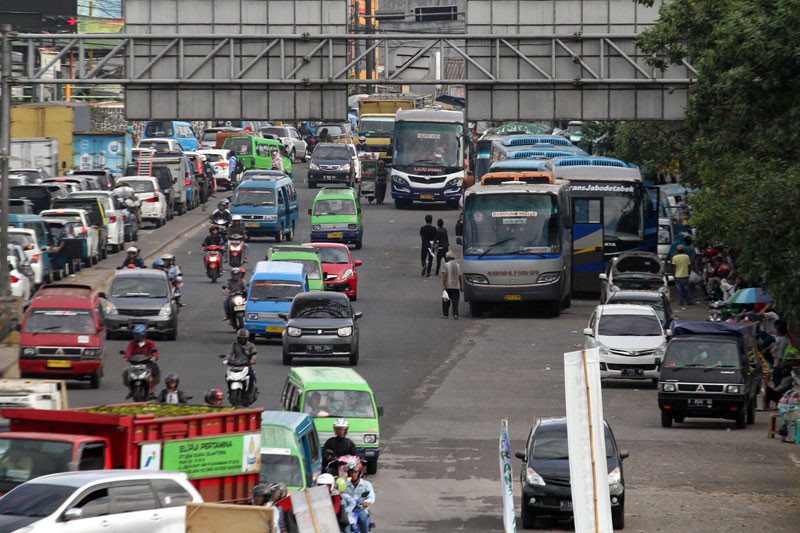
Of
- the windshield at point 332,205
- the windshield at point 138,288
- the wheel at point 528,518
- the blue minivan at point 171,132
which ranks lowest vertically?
the wheel at point 528,518

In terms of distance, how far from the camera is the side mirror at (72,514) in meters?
13.6

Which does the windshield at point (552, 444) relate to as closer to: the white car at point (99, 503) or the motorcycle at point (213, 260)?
the white car at point (99, 503)

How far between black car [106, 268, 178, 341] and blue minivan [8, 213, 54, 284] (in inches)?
263

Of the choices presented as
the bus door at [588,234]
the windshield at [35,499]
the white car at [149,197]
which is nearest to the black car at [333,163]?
the white car at [149,197]

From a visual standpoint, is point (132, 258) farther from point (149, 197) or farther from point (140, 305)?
point (149, 197)

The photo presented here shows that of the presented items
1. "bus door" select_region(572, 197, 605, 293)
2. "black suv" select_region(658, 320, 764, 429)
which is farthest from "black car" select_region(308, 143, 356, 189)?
"black suv" select_region(658, 320, 764, 429)

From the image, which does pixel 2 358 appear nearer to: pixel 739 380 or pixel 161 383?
pixel 161 383

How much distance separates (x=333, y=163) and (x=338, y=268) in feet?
92.5

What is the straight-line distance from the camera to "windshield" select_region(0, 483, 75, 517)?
13.7 m

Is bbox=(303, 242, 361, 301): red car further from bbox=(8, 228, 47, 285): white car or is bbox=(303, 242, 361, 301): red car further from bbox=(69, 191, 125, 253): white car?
bbox=(69, 191, 125, 253): white car

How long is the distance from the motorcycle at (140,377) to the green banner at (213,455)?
8719mm

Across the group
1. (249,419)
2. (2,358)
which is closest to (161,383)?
(2,358)

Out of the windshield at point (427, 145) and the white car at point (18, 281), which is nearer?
the white car at point (18, 281)

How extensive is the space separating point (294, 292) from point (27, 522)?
20884mm
